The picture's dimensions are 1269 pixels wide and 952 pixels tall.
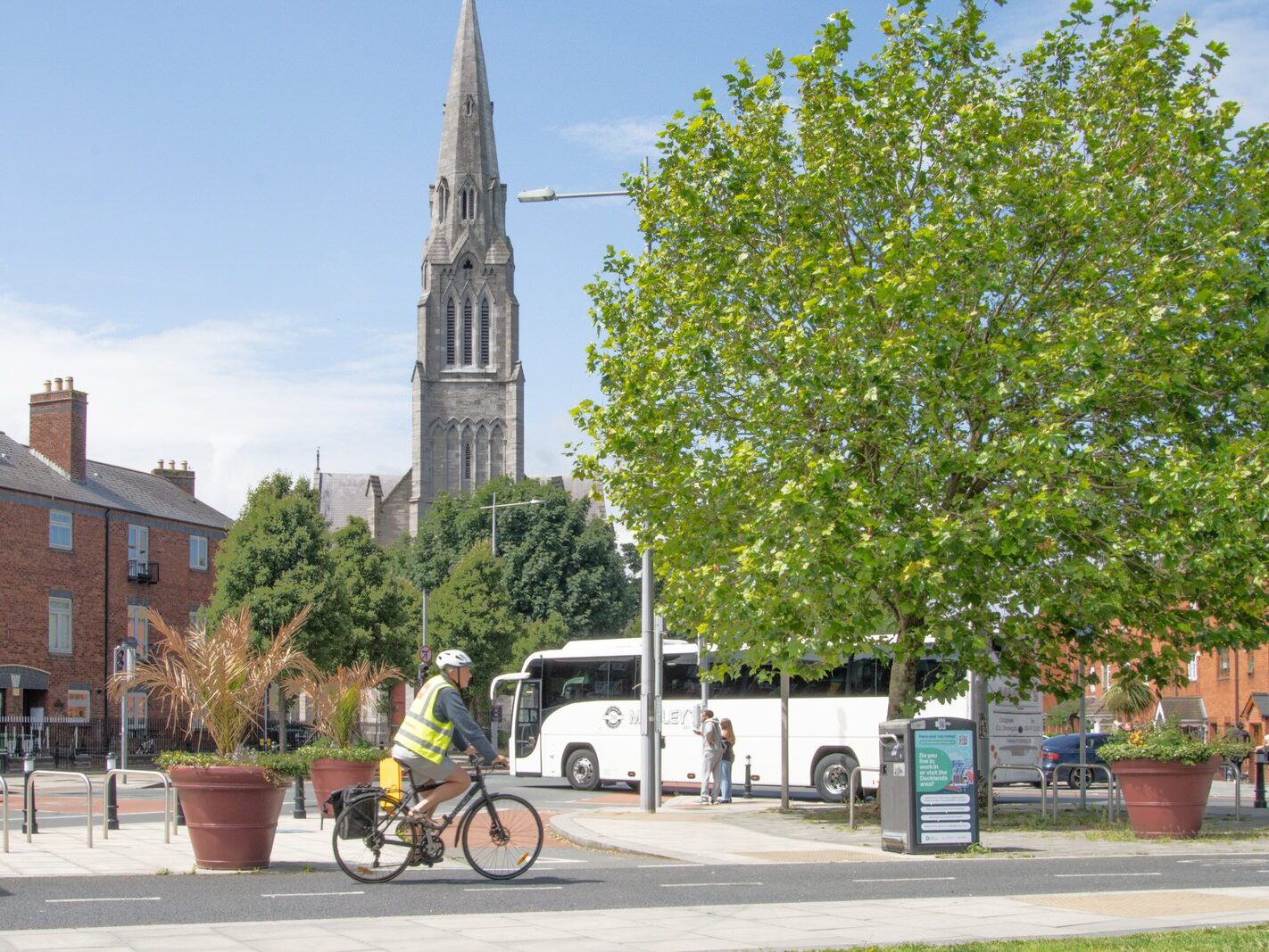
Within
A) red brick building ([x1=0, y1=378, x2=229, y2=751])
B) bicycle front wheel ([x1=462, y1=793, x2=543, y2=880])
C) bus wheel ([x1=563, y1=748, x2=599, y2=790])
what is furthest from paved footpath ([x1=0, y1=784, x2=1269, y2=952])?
red brick building ([x1=0, y1=378, x2=229, y2=751])

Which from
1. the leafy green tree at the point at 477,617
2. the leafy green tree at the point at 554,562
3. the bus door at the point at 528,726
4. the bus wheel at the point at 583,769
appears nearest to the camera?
the bus wheel at the point at 583,769

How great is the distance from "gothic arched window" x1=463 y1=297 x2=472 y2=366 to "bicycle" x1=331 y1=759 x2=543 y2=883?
99.5m

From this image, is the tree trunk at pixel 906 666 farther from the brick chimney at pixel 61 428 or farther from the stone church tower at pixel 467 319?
the stone church tower at pixel 467 319

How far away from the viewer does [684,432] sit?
785 inches

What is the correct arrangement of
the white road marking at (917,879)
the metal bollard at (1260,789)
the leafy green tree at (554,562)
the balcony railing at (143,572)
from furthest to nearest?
the leafy green tree at (554,562) < the balcony railing at (143,572) < the metal bollard at (1260,789) < the white road marking at (917,879)

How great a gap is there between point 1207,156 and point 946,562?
6217 millimetres

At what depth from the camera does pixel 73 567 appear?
161 ft

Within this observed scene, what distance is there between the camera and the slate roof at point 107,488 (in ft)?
156

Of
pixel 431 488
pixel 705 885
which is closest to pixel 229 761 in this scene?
pixel 705 885

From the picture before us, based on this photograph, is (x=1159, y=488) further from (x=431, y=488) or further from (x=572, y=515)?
(x=431, y=488)

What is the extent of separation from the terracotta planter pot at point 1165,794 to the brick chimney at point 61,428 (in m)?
41.2

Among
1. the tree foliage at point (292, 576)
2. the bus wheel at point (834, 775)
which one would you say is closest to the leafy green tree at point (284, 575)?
the tree foliage at point (292, 576)

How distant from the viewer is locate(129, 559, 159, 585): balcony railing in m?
51.9

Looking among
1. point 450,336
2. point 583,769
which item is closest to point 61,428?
point 583,769
